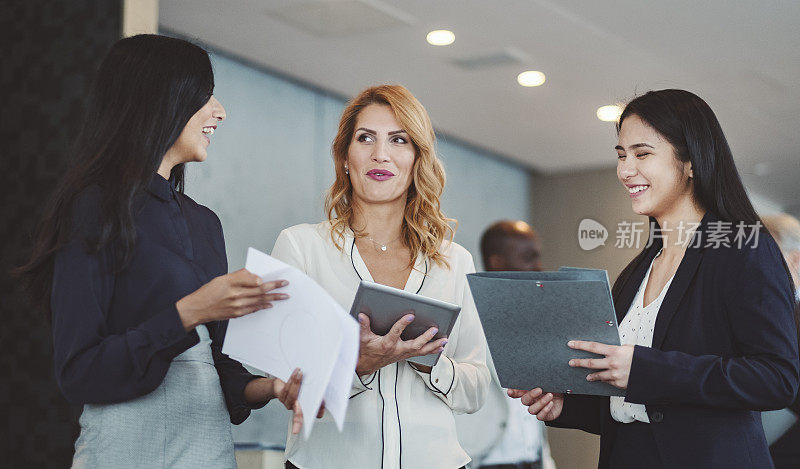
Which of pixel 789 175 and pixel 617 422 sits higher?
pixel 789 175

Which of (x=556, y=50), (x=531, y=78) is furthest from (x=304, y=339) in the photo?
(x=531, y=78)

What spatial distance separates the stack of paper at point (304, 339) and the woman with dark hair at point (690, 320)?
1.84 ft

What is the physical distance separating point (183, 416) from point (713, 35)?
341 centimetres

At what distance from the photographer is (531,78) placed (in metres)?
4.83

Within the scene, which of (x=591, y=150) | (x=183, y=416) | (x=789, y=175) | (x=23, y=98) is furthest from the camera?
(x=591, y=150)

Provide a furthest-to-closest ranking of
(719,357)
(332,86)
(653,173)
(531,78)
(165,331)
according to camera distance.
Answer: (332,86), (531,78), (653,173), (719,357), (165,331)

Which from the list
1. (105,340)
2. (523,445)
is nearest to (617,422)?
(105,340)

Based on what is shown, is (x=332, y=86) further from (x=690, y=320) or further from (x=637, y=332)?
(x=690, y=320)

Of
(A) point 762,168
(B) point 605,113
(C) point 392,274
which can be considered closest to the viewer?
(C) point 392,274

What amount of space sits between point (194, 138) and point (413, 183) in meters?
0.76

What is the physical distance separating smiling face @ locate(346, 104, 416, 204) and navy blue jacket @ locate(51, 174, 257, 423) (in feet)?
2.28

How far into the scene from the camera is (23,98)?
3445 millimetres

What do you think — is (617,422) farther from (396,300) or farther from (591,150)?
(591,150)

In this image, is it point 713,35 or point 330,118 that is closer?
point 713,35
